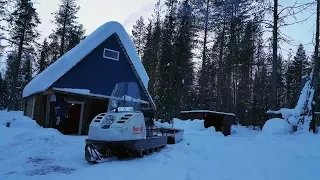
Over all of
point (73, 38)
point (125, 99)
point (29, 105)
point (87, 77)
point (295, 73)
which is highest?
point (73, 38)

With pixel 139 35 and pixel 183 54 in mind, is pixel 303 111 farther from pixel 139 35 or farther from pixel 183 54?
pixel 139 35

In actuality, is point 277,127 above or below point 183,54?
below

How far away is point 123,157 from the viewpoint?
307 inches

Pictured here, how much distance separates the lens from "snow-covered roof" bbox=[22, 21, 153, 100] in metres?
14.3

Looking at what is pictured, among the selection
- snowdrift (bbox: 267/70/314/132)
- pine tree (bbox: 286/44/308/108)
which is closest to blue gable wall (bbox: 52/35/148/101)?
snowdrift (bbox: 267/70/314/132)

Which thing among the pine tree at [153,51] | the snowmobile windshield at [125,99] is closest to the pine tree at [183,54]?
the pine tree at [153,51]

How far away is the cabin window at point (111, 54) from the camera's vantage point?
1684 centimetres

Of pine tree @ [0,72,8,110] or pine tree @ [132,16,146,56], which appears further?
pine tree @ [0,72,8,110]

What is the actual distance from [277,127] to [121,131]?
777 centimetres

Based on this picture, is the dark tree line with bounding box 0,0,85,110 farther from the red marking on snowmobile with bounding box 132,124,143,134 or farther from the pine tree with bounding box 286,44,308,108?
the pine tree with bounding box 286,44,308,108

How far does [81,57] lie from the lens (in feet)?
50.6

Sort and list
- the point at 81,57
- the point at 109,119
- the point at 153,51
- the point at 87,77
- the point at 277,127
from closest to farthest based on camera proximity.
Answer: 1. the point at 109,119
2. the point at 277,127
3. the point at 81,57
4. the point at 87,77
5. the point at 153,51

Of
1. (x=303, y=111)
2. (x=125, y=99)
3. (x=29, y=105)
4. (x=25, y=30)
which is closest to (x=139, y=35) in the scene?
(x=25, y=30)

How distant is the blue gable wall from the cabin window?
186 millimetres
